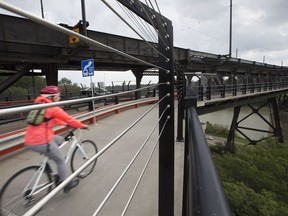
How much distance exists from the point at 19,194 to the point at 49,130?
2.99ft

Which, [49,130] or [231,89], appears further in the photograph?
[231,89]

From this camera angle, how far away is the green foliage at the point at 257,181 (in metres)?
6.76

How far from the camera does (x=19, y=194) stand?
254cm

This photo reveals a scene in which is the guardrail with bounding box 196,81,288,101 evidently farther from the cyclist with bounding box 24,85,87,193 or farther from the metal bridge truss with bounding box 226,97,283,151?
the cyclist with bounding box 24,85,87,193

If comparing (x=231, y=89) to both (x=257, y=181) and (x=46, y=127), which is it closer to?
(x=257, y=181)

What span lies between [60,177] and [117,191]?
108 cm

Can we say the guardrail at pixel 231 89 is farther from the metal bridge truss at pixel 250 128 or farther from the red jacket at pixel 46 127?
the red jacket at pixel 46 127

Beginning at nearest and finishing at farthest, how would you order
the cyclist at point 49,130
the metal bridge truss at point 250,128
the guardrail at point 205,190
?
the guardrail at point 205,190 < the cyclist at point 49,130 < the metal bridge truss at point 250,128

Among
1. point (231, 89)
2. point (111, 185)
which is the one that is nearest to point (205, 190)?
point (111, 185)

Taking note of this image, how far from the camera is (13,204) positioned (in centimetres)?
259

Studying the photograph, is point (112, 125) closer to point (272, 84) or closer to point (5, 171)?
point (5, 171)

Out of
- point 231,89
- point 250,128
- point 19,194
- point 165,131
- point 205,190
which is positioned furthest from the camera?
point 250,128

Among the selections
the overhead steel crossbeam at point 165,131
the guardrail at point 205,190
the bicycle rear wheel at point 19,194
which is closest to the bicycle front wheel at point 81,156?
the bicycle rear wheel at point 19,194

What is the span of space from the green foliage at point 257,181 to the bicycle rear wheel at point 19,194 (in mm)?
5665
